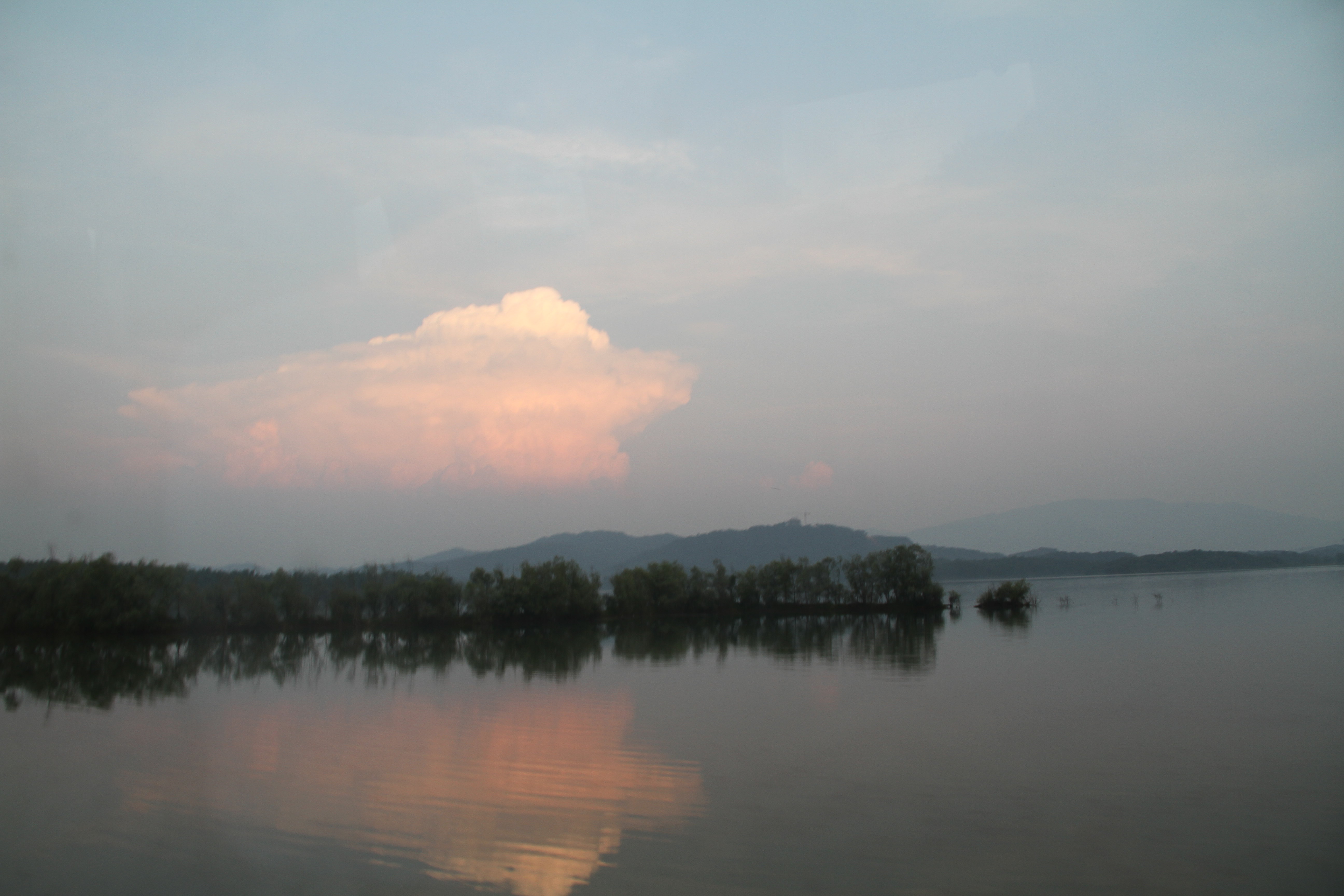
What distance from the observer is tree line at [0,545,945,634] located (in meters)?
58.1

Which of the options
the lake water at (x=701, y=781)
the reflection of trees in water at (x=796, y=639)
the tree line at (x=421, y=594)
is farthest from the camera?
the tree line at (x=421, y=594)

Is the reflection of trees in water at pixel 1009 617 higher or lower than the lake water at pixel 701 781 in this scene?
lower

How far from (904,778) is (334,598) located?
60.0 m

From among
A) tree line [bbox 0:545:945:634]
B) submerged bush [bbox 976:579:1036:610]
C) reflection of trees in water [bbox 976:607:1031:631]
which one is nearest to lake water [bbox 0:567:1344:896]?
reflection of trees in water [bbox 976:607:1031:631]

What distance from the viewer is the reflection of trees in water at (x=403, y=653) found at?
3456 cm

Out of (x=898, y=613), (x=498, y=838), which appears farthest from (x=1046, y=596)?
(x=498, y=838)

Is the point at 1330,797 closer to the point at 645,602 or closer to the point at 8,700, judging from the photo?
the point at 8,700

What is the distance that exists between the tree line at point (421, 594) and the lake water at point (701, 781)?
2709cm

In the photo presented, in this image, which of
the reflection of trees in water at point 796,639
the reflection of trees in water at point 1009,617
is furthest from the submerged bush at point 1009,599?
the reflection of trees in water at point 796,639

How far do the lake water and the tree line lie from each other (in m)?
27.1

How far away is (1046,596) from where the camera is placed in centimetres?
10500

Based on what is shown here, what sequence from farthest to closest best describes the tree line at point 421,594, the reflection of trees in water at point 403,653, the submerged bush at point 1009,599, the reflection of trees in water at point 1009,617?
1. the submerged bush at point 1009,599
2. the tree line at point 421,594
3. the reflection of trees in water at point 1009,617
4. the reflection of trees in water at point 403,653

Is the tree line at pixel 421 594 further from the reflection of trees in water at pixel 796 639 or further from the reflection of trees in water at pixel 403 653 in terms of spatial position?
the reflection of trees in water at pixel 796 639

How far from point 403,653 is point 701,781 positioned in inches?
1502
